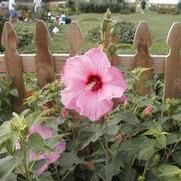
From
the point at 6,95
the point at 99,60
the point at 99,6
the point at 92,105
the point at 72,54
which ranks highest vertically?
the point at 99,60

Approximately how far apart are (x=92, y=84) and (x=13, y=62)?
1316 mm

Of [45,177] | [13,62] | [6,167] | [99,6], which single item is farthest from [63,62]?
[99,6]

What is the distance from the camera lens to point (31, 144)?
3.43 ft

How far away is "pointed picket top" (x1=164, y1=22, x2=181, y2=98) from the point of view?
2217 millimetres

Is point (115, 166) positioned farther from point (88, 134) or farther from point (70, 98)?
point (70, 98)

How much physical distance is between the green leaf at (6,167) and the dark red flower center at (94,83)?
0.25m

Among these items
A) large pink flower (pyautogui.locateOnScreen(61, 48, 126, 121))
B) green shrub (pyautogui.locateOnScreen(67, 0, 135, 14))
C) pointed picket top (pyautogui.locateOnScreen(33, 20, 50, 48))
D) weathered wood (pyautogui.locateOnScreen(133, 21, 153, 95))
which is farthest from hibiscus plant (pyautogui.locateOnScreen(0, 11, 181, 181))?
green shrub (pyautogui.locateOnScreen(67, 0, 135, 14))

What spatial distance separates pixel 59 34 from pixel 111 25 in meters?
10.6

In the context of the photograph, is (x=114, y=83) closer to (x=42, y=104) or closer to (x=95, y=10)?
(x=42, y=104)

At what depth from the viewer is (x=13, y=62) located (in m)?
2.39

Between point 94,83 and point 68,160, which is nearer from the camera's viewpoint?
point 94,83

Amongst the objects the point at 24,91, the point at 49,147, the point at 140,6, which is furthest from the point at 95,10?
the point at 49,147

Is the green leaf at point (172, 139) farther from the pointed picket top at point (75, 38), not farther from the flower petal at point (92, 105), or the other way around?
the pointed picket top at point (75, 38)

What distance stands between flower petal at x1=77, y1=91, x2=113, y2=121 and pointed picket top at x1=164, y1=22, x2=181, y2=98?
3.70 feet
